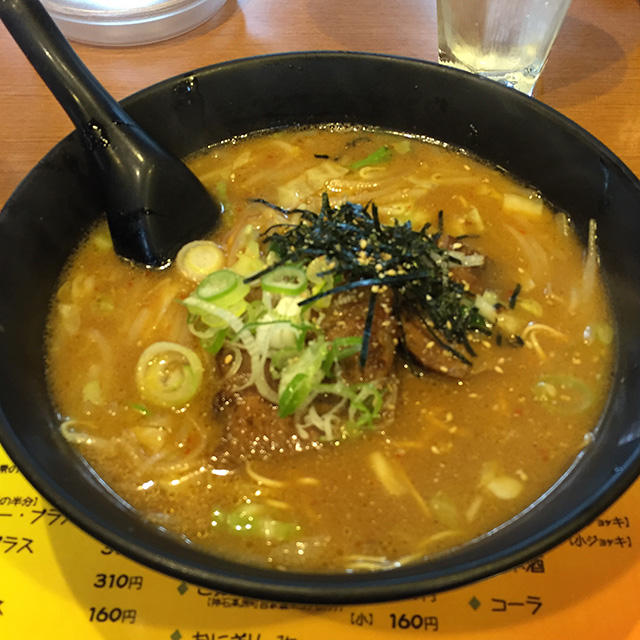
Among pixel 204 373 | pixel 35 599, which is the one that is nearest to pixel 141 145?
pixel 204 373

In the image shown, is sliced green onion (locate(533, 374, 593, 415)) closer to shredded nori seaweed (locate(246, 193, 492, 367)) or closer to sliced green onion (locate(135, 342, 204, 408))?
shredded nori seaweed (locate(246, 193, 492, 367))

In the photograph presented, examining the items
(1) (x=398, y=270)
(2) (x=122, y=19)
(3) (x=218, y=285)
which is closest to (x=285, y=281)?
(3) (x=218, y=285)

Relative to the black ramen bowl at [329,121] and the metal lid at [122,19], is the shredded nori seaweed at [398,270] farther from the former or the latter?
the metal lid at [122,19]

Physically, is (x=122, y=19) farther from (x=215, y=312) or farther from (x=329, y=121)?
(x=215, y=312)

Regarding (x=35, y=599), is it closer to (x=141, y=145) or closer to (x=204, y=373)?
(x=204, y=373)

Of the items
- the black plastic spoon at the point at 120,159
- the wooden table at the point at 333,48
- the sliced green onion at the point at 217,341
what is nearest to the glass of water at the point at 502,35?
the wooden table at the point at 333,48
